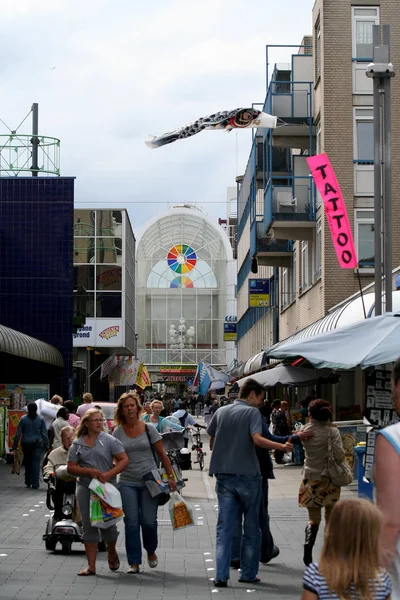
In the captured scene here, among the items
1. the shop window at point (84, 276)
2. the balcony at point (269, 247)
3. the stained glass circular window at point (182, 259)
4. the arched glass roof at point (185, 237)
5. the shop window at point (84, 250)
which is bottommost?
the balcony at point (269, 247)

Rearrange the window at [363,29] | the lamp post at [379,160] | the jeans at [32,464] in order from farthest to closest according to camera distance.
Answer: the window at [363,29]
the jeans at [32,464]
the lamp post at [379,160]

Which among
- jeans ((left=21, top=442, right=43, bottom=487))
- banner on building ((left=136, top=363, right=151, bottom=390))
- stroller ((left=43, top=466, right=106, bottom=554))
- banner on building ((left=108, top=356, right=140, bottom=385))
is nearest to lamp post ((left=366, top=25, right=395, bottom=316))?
stroller ((left=43, top=466, right=106, bottom=554))

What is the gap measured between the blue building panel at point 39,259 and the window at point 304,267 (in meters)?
10.7

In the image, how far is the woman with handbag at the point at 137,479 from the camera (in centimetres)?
1018

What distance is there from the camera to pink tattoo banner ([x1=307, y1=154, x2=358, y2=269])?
21.8 m

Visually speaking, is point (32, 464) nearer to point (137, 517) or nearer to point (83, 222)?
point (137, 517)

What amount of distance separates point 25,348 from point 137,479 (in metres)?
21.9

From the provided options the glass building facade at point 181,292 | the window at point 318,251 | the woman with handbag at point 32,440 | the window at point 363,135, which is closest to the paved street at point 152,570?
the woman with handbag at point 32,440

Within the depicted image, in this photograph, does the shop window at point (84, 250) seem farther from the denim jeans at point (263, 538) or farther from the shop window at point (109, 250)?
the denim jeans at point (263, 538)

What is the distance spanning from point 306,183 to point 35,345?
9.39 metres

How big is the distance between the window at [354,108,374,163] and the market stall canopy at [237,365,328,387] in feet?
20.3

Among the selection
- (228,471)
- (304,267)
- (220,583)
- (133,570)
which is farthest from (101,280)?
(220,583)

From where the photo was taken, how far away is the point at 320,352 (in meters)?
12.4

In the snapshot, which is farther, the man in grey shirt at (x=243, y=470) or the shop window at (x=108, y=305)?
the shop window at (x=108, y=305)
